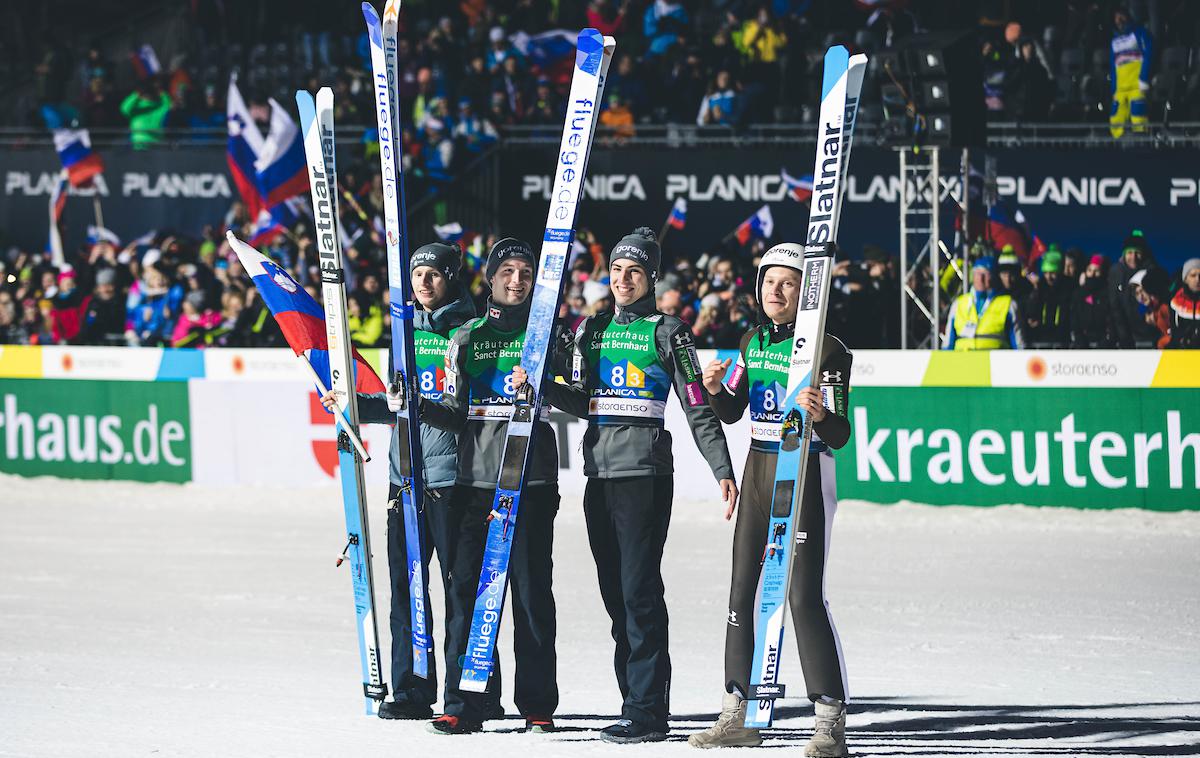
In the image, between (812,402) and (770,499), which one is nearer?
(812,402)

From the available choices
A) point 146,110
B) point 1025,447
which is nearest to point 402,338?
point 1025,447

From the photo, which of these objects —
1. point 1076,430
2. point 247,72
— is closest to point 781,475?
point 1076,430

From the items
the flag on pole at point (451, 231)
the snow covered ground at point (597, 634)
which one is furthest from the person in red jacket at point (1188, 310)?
the flag on pole at point (451, 231)

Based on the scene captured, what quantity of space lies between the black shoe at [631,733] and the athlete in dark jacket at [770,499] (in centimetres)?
19

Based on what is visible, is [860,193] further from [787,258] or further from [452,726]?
[452,726]

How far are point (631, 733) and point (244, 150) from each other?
12.5 metres

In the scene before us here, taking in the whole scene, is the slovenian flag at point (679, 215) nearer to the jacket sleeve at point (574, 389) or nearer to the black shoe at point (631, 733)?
the jacket sleeve at point (574, 389)

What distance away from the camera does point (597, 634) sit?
919cm

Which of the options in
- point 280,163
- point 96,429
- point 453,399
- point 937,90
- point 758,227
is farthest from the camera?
point 280,163

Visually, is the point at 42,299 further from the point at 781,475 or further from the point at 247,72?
the point at 781,475

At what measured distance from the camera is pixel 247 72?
21.7m

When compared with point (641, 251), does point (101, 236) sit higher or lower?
lower

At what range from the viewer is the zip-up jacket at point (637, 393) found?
6.70m

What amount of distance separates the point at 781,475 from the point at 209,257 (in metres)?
13.2
